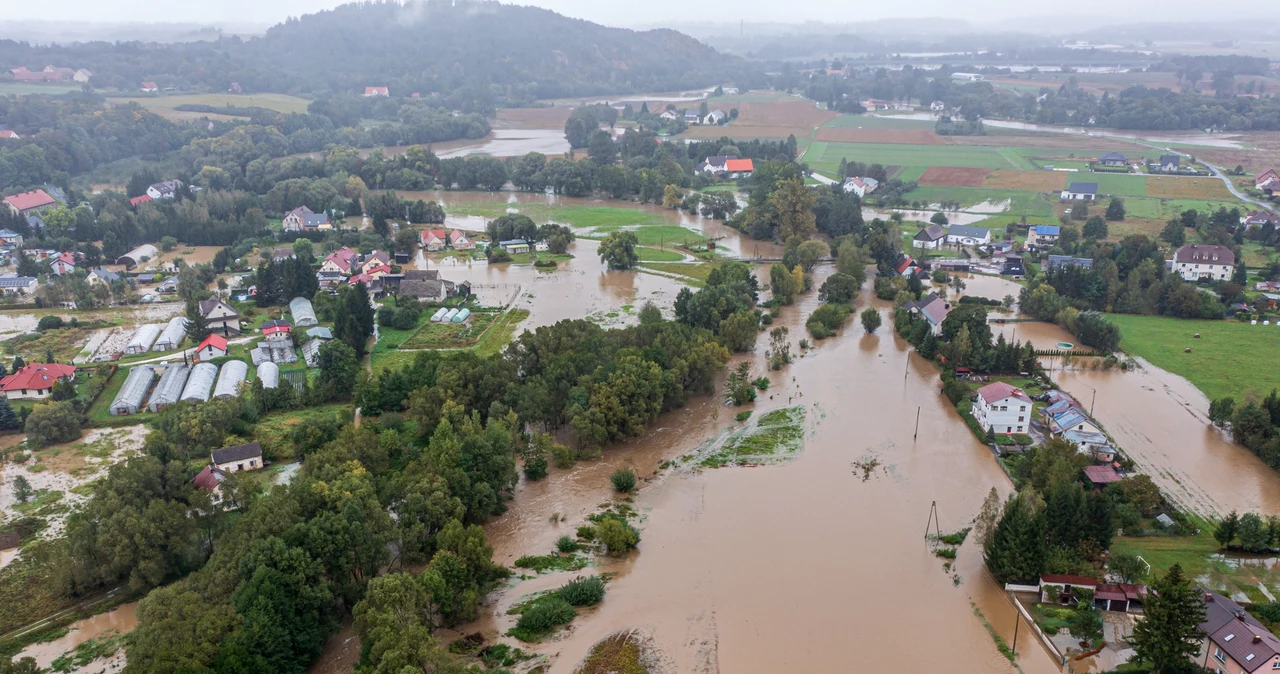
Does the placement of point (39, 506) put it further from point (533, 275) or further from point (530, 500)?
point (533, 275)

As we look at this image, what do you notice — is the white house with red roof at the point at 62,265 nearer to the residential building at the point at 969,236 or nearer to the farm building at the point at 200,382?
the farm building at the point at 200,382

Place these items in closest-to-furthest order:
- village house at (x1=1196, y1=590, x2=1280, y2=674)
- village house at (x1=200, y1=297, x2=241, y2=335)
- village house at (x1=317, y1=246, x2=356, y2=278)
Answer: village house at (x1=1196, y1=590, x2=1280, y2=674) < village house at (x1=200, y1=297, x2=241, y2=335) < village house at (x1=317, y1=246, x2=356, y2=278)

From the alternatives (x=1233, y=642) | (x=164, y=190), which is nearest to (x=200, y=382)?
(x=1233, y=642)

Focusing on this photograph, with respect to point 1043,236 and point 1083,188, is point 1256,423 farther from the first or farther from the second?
point 1083,188

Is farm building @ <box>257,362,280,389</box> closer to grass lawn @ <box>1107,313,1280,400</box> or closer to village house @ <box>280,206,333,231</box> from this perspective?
village house @ <box>280,206,333,231</box>

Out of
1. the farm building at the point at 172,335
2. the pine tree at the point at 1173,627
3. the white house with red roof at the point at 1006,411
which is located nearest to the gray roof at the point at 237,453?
the farm building at the point at 172,335

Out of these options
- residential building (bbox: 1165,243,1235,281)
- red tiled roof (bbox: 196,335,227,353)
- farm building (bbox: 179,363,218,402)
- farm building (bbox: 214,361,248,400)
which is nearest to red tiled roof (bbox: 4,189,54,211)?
red tiled roof (bbox: 196,335,227,353)
